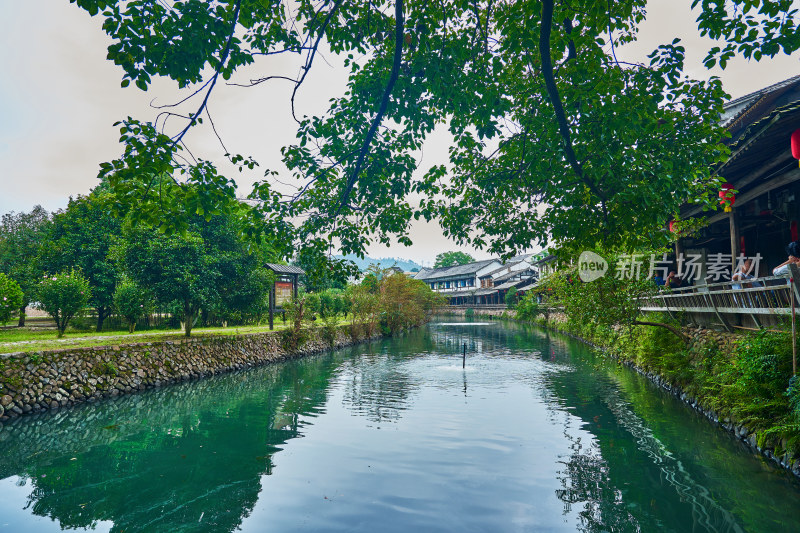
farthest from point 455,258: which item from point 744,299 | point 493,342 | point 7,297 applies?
point 744,299

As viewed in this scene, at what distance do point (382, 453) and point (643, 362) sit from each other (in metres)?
12.3

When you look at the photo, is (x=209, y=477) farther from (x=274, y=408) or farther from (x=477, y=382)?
(x=477, y=382)

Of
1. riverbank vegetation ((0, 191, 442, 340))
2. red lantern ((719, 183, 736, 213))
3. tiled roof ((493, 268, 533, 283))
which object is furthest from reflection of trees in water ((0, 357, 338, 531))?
tiled roof ((493, 268, 533, 283))

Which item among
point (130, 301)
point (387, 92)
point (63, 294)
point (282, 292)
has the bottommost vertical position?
point (130, 301)

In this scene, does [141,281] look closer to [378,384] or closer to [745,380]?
[378,384]

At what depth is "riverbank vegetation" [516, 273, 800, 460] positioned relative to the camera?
733 cm

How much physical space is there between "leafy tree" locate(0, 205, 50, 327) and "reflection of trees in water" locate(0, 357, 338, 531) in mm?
10276

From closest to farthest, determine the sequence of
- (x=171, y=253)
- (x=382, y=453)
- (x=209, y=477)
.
Answer: 1. (x=209, y=477)
2. (x=382, y=453)
3. (x=171, y=253)

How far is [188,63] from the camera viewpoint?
A: 414 cm

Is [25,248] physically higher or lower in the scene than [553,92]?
higher

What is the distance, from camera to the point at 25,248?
92.5 ft

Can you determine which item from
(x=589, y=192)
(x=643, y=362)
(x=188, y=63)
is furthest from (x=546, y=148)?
(x=643, y=362)

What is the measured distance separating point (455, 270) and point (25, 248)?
59.2 m

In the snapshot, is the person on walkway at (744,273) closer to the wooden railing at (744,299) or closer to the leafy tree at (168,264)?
the wooden railing at (744,299)
